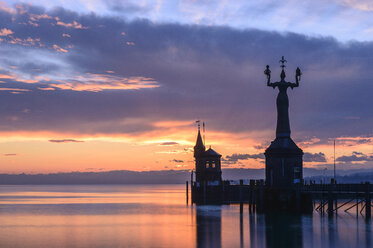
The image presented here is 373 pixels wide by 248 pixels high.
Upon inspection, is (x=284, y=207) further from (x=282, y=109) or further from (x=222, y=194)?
(x=222, y=194)

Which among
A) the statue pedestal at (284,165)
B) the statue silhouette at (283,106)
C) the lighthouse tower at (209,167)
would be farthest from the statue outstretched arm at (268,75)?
the lighthouse tower at (209,167)

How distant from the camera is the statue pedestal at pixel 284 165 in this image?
63.0m

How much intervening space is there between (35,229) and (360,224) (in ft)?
119

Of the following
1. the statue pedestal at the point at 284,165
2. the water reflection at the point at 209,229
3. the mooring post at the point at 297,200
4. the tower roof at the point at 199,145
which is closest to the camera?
the water reflection at the point at 209,229

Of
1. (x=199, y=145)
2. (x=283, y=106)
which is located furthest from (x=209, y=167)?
(x=283, y=106)

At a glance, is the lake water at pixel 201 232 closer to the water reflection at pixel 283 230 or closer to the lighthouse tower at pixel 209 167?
the water reflection at pixel 283 230

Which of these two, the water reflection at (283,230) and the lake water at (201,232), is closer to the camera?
the water reflection at (283,230)

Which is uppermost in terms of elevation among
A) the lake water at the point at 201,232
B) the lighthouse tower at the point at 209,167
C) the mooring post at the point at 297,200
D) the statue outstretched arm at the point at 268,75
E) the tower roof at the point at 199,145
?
the statue outstretched arm at the point at 268,75

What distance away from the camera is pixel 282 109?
6525 cm

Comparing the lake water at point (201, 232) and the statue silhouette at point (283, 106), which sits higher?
the statue silhouette at point (283, 106)

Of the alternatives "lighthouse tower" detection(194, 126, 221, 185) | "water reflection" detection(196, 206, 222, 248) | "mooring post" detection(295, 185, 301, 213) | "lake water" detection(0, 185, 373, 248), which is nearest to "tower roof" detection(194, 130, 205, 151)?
"lighthouse tower" detection(194, 126, 221, 185)

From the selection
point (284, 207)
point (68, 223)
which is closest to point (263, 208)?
point (284, 207)

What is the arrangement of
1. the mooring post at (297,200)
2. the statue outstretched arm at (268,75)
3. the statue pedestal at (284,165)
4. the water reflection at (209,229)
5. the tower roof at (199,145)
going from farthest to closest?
the tower roof at (199,145) → the statue outstretched arm at (268,75) → the statue pedestal at (284,165) → the mooring post at (297,200) → the water reflection at (209,229)

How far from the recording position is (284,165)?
207 feet
